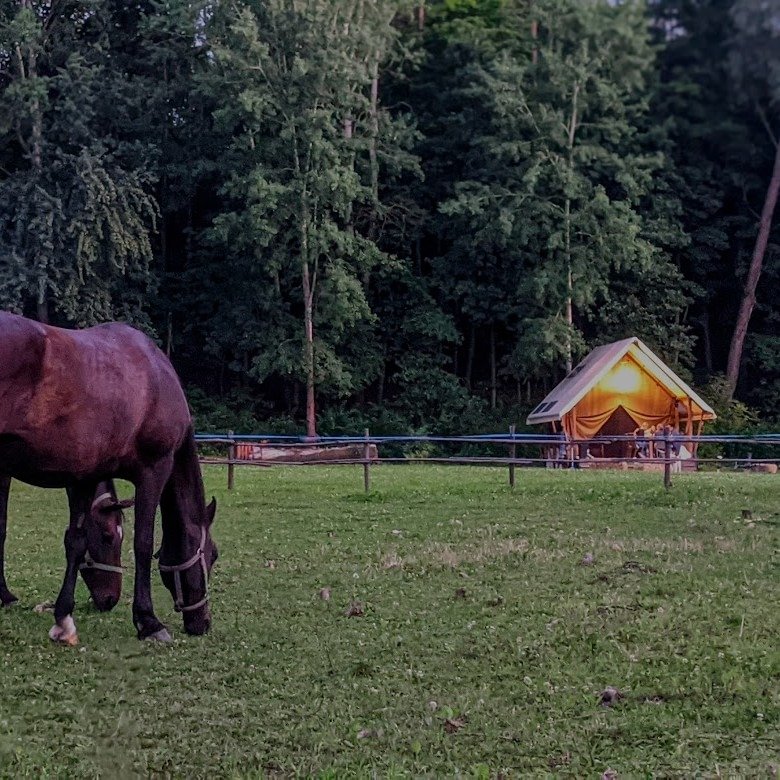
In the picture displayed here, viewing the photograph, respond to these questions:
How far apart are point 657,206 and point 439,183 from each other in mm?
29563

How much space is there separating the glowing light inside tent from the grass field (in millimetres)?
18463

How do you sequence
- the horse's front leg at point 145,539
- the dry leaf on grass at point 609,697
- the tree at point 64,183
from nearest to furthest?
the dry leaf on grass at point 609,697, the horse's front leg at point 145,539, the tree at point 64,183

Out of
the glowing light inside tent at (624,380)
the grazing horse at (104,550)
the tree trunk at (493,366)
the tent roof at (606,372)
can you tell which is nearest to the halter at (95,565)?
the grazing horse at (104,550)

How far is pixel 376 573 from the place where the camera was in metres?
9.28

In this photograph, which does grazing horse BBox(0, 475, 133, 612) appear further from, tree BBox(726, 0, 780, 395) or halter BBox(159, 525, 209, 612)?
tree BBox(726, 0, 780, 395)

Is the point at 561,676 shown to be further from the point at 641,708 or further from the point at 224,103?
the point at 224,103

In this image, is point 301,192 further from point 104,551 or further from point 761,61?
point 761,61

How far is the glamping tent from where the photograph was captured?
29281 millimetres

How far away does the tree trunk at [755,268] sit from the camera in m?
2.43

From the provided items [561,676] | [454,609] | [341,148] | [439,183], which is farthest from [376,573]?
[341,148]

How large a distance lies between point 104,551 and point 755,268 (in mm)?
5598

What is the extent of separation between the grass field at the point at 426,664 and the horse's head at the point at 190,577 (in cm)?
17

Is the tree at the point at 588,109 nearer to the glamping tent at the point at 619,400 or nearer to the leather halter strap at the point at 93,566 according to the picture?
the leather halter strap at the point at 93,566

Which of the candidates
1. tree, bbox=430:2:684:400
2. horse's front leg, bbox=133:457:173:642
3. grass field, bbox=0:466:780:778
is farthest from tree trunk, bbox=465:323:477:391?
horse's front leg, bbox=133:457:173:642
